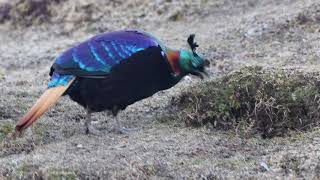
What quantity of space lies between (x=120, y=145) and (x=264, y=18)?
395cm

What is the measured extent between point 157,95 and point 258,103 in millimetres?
1316

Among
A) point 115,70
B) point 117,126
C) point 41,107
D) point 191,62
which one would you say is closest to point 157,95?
point 117,126

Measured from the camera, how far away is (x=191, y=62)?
5371mm

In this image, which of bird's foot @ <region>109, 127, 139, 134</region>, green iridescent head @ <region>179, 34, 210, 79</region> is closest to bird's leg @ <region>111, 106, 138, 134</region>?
bird's foot @ <region>109, 127, 139, 134</region>

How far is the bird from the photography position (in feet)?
16.9

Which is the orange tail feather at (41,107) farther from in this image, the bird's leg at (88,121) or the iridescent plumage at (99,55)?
the bird's leg at (88,121)

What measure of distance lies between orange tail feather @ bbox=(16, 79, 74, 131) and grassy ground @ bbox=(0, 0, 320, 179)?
0.21 m

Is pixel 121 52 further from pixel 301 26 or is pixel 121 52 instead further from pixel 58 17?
pixel 58 17

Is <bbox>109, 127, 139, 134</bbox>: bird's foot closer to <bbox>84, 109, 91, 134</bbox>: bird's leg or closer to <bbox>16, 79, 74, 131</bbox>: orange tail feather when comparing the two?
<bbox>84, 109, 91, 134</bbox>: bird's leg

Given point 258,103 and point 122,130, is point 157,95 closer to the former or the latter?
point 122,130

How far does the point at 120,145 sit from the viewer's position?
502cm

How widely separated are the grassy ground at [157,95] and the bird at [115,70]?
0.30 meters

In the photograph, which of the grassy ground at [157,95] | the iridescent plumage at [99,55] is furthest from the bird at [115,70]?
the grassy ground at [157,95]

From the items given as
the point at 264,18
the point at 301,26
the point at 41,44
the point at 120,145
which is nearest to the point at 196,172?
the point at 120,145
